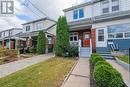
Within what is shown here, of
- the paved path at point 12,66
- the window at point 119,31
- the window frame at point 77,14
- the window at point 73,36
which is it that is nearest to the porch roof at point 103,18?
the window at point 119,31

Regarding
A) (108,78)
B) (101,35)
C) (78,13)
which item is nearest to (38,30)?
(78,13)

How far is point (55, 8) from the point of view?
82.7 feet

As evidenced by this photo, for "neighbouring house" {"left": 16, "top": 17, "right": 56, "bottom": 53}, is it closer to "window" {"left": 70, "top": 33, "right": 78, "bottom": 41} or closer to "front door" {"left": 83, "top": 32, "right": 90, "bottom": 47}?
"window" {"left": 70, "top": 33, "right": 78, "bottom": 41}

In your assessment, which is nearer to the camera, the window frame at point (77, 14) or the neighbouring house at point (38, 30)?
the window frame at point (77, 14)

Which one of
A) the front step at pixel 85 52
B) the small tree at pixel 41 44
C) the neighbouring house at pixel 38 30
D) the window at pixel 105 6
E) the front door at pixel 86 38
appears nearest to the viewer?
the front step at pixel 85 52

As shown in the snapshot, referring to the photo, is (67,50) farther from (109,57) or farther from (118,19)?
(118,19)

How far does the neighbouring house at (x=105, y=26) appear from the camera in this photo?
50.1 feet

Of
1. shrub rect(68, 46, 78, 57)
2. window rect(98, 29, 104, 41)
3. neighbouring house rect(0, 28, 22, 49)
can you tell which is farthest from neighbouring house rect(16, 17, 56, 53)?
window rect(98, 29, 104, 41)

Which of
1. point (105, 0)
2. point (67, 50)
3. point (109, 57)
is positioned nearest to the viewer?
point (109, 57)

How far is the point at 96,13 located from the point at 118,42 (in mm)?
5655

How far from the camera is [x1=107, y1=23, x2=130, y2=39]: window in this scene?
49.4 feet

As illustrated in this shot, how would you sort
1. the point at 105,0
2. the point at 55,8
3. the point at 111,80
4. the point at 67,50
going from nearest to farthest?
the point at 111,80 < the point at 67,50 < the point at 105,0 < the point at 55,8

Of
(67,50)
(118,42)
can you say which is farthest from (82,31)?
(118,42)

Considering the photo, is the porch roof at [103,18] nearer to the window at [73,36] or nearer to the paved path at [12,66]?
the window at [73,36]
